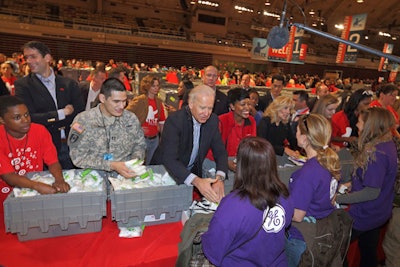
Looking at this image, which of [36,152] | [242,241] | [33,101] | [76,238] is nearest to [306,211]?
[242,241]

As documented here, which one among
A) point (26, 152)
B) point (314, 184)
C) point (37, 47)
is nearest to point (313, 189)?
point (314, 184)

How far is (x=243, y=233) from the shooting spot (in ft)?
4.52

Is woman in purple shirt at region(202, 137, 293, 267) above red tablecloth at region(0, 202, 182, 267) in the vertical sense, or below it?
above

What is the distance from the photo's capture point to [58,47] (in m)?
20.9

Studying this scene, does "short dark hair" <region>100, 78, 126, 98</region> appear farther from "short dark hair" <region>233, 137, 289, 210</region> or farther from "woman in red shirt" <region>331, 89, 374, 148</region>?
"woman in red shirt" <region>331, 89, 374, 148</region>

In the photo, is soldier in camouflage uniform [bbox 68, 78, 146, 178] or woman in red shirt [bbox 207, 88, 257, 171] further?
woman in red shirt [bbox 207, 88, 257, 171]

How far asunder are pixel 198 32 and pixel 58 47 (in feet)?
42.5

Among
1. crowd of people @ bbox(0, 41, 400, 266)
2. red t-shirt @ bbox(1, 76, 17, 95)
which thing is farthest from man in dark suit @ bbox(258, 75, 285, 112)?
red t-shirt @ bbox(1, 76, 17, 95)

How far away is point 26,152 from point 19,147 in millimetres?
64

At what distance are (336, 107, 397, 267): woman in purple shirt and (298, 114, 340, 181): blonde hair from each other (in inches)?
21.2

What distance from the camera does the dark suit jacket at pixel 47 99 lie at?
2.85m

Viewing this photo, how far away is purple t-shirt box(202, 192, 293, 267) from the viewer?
1354mm

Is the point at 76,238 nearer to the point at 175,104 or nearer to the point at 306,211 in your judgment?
the point at 306,211

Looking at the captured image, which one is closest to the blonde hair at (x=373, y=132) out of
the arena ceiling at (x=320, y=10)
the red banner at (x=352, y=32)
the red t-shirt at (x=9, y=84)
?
the red t-shirt at (x=9, y=84)
